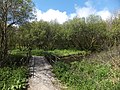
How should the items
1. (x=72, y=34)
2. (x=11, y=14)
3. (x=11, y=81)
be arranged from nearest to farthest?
1. (x=11, y=81)
2. (x=11, y=14)
3. (x=72, y=34)

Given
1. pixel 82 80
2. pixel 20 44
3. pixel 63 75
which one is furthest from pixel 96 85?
pixel 20 44

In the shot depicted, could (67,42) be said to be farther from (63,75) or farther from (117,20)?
(63,75)

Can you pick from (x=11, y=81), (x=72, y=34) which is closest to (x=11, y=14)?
(x=11, y=81)

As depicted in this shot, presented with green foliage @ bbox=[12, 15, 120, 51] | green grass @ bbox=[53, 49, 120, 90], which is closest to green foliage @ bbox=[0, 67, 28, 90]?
green grass @ bbox=[53, 49, 120, 90]

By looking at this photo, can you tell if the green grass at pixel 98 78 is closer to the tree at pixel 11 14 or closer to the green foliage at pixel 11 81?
the green foliage at pixel 11 81

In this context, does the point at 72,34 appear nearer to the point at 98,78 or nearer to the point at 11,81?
the point at 98,78

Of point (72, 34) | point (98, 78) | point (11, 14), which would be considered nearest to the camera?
point (98, 78)

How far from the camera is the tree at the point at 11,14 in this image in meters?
28.1

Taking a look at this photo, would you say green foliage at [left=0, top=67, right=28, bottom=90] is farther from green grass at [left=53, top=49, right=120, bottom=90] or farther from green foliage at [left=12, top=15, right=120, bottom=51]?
green foliage at [left=12, top=15, right=120, bottom=51]

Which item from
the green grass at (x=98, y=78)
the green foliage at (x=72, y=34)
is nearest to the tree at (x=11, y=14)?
the green grass at (x=98, y=78)

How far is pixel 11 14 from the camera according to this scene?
95.5 ft

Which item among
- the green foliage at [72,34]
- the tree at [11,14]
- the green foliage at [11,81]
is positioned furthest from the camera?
the green foliage at [72,34]

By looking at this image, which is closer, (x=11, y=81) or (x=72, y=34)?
(x=11, y=81)

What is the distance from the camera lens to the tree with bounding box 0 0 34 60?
28125 millimetres
